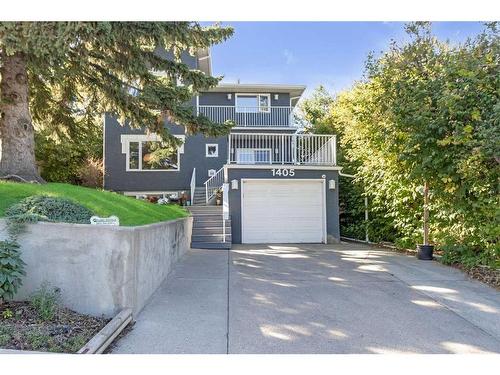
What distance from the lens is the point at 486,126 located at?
6434 mm

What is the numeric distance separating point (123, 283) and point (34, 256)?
1.10 meters

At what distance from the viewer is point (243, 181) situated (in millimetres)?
12305

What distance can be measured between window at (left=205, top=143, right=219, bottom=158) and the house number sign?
5.57 meters

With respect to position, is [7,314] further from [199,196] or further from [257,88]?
[257,88]

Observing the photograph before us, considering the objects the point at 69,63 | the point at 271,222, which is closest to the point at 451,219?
the point at 271,222

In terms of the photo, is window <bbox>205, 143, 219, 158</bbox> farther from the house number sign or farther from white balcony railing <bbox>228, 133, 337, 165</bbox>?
the house number sign

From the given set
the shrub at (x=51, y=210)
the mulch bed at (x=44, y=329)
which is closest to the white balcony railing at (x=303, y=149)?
the shrub at (x=51, y=210)

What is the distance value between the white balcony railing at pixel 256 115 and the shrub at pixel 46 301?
48.2ft

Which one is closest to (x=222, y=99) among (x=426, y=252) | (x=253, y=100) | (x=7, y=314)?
(x=253, y=100)

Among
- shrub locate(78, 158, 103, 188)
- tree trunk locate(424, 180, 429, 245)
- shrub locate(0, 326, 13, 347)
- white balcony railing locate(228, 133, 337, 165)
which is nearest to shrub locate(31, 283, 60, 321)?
shrub locate(0, 326, 13, 347)

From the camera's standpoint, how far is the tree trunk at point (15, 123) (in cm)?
763

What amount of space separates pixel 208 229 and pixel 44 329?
25.1 feet

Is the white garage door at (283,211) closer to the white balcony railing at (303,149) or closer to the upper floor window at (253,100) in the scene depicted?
the white balcony railing at (303,149)
